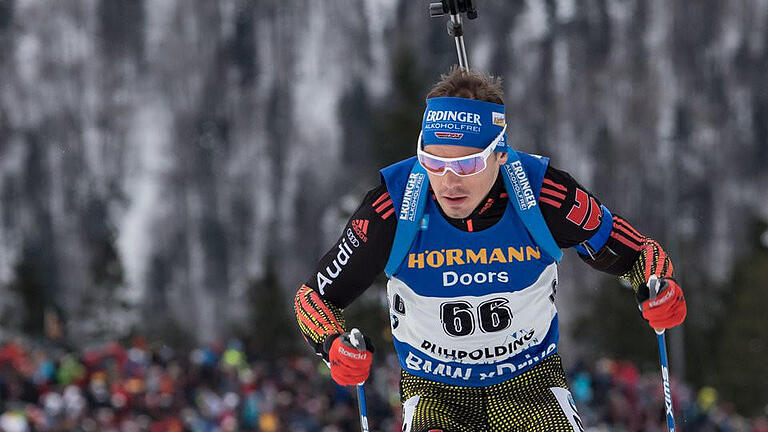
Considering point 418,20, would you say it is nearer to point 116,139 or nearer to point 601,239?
point 116,139

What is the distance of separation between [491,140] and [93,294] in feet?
137

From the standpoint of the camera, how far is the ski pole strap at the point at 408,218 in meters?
4.23

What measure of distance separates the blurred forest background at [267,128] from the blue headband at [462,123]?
38.8m

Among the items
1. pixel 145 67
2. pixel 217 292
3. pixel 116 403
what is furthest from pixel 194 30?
pixel 116 403

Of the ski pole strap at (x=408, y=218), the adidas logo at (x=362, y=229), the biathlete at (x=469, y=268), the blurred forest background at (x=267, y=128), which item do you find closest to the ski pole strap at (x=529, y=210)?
the biathlete at (x=469, y=268)

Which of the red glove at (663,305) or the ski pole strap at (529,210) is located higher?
the ski pole strap at (529,210)

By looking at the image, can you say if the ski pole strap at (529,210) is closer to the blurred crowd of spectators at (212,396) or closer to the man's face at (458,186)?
the man's face at (458,186)

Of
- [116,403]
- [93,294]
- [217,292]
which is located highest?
[116,403]

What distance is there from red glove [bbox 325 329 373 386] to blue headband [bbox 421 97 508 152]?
82cm

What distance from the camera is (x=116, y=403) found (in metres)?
14.2

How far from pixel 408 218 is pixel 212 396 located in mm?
10610

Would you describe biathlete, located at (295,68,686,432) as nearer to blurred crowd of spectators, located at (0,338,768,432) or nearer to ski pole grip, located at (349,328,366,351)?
ski pole grip, located at (349,328,366,351)

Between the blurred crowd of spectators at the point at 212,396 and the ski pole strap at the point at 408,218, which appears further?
the blurred crowd of spectators at the point at 212,396

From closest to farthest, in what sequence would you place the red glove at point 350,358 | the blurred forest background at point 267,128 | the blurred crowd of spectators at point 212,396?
the red glove at point 350,358
the blurred crowd of spectators at point 212,396
the blurred forest background at point 267,128
